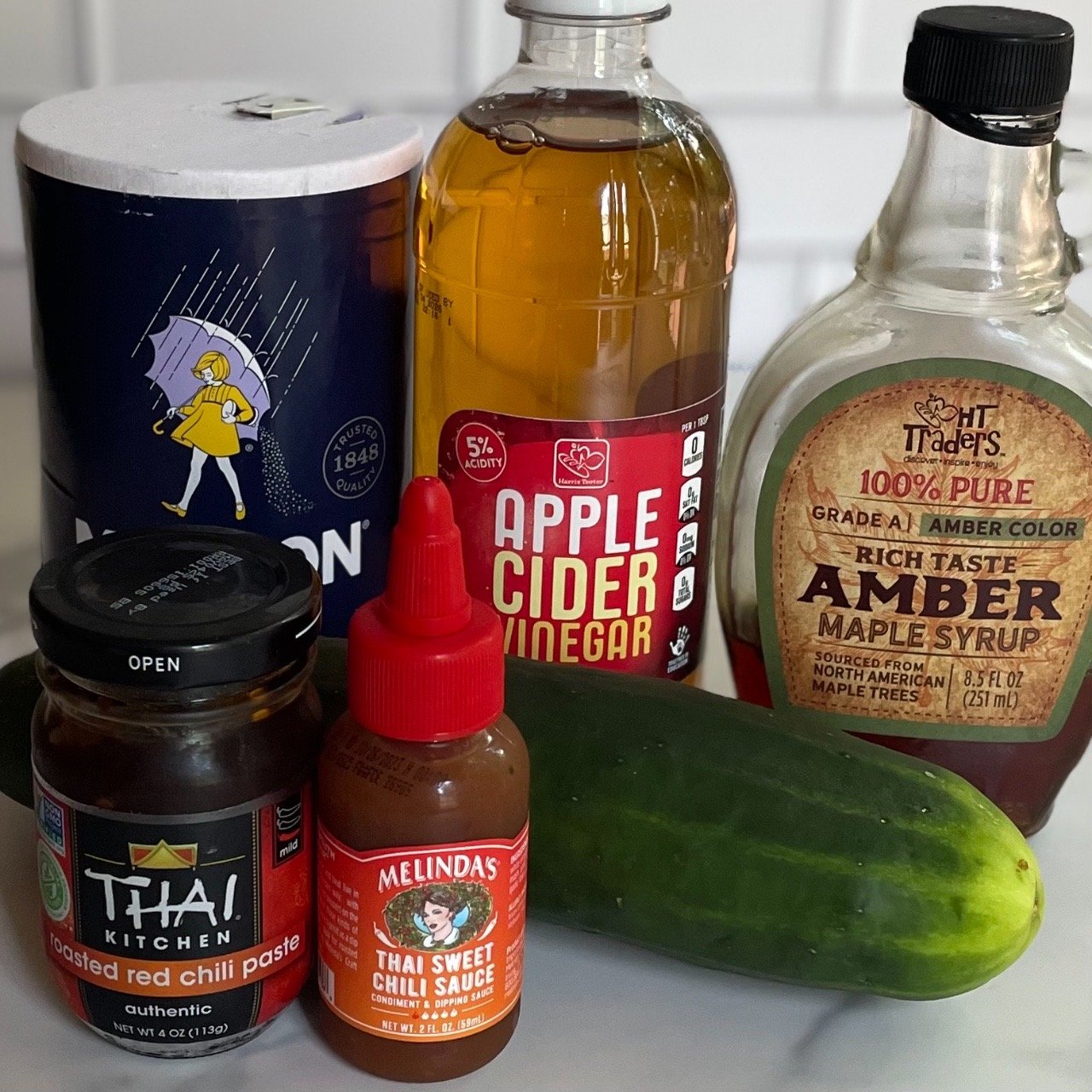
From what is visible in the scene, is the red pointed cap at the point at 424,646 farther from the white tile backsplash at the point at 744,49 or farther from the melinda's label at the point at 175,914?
the white tile backsplash at the point at 744,49

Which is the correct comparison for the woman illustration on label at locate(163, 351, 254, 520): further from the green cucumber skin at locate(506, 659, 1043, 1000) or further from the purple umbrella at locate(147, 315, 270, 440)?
the green cucumber skin at locate(506, 659, 1043, 1000)

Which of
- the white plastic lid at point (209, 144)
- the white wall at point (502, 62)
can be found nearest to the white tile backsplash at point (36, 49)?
the white wall at point (502, 62)

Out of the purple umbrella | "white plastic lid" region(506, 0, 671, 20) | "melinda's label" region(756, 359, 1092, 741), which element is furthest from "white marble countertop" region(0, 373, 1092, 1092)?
"white plastic lid" region(506, 0, 671, 20)

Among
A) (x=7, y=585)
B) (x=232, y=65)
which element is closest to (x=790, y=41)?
(x=232, y=65)

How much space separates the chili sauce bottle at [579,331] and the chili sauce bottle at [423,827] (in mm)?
150

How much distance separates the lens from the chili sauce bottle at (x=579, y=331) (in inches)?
25.7

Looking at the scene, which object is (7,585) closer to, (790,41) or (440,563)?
(440,563)

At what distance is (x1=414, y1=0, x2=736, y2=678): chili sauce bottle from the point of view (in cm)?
65

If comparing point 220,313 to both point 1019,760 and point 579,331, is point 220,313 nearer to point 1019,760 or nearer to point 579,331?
point 579,331

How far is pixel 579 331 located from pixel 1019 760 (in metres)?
0.27

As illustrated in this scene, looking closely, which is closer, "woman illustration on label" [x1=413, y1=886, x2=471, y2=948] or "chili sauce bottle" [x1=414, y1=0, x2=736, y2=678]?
"woman illustration on label" [x1=413, y1=886, x2=471, y2=948]

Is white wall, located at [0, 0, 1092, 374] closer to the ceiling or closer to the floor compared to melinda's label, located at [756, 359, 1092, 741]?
closer to the ceiling

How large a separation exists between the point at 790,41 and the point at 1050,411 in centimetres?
46

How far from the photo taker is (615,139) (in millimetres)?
656
